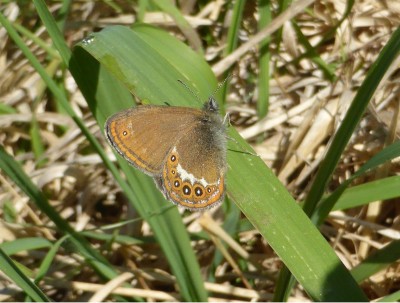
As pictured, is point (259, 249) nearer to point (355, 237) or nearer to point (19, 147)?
point (355, 237)

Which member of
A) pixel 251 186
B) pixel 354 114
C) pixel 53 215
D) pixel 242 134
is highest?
pixel 354 114

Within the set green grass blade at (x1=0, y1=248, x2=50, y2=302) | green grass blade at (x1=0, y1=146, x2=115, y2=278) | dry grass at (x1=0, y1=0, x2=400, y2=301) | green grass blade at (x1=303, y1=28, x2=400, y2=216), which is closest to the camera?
green grass blade at (x1=303, y1=28, x2=400, y2=216)

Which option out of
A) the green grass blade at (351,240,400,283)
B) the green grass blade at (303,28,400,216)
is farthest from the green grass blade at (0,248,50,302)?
the green grass blade at (351,240,400,283)

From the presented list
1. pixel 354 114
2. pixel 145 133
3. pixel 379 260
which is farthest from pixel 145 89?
pixel 379 260

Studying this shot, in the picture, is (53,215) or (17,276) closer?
(17,276)

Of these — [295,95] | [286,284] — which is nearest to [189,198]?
[286,284]

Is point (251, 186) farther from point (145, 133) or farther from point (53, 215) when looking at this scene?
point (53, 215)

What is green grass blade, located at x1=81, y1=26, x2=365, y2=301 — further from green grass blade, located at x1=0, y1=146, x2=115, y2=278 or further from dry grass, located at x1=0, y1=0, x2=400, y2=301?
dry grass, located at x1=0, y1=0, x2=400, y2=301

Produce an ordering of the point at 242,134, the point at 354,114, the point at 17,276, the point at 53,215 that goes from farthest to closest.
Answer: the point at 242,134 → the point at 53,215 → the point at 17,276 → the point at 354,114

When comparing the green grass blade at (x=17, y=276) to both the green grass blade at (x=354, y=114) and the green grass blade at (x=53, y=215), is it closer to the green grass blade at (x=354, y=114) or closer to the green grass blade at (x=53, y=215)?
the green grass blade at (x=53, y=215)
